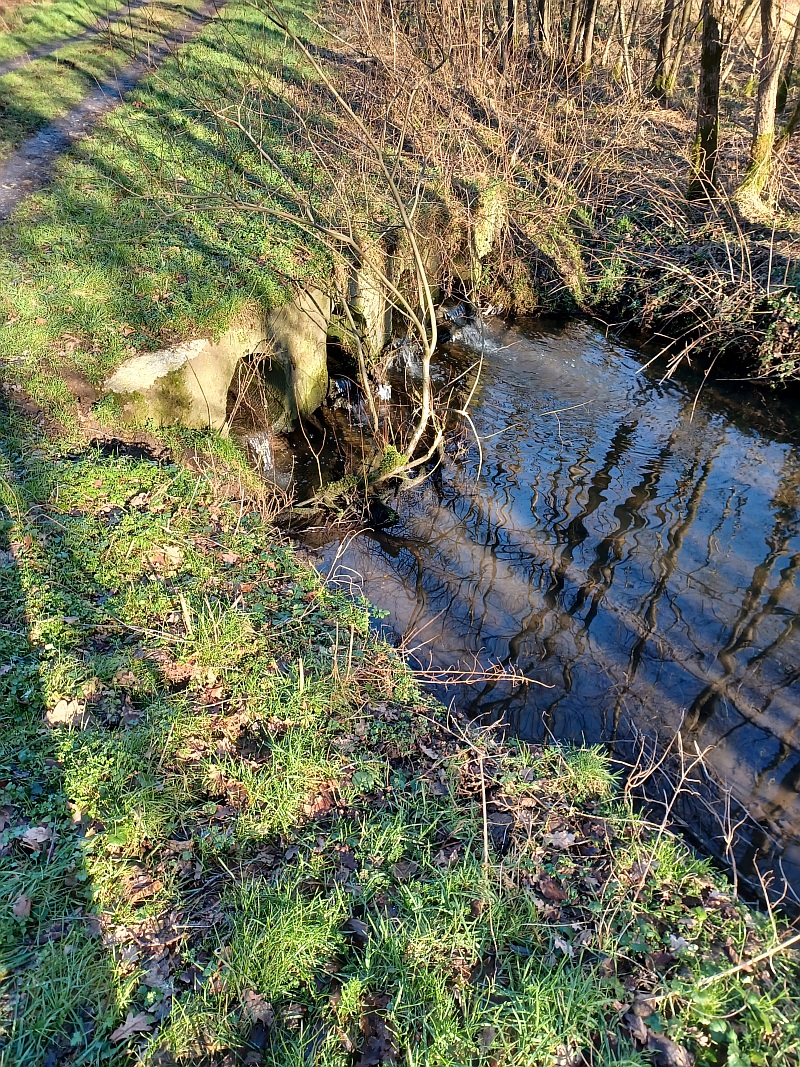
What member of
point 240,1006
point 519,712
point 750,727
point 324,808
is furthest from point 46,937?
point 750,727

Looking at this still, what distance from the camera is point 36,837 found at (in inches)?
131

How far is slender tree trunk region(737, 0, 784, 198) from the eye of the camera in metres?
9.06

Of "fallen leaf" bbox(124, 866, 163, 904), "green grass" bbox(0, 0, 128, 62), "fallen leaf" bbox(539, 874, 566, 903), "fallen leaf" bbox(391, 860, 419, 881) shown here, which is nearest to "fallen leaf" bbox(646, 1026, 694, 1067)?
"fallen leaf" bbox(539, 874, 566, 903)

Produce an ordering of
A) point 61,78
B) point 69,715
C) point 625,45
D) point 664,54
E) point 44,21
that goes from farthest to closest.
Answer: point 44,21 → point 664,54 → point 625,45 → point 61,78 → point 69,715

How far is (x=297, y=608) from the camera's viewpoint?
511cm

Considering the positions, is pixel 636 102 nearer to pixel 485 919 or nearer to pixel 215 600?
pixel 215 600

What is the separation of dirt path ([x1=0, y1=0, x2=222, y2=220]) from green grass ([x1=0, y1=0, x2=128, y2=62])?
1.32m

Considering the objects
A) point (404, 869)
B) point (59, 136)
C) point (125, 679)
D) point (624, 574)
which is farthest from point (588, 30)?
point (404, 869)

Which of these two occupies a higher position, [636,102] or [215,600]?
[636,102]

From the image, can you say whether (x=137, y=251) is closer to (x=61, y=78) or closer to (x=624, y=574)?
(x=624, y=574)

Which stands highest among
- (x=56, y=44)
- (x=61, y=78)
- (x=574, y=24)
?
(x=574, y=24)

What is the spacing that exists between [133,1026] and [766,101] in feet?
40.5

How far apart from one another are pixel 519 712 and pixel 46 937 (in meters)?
3.19

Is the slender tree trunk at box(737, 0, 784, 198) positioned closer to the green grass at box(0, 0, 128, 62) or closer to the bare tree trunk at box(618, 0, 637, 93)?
the bare tree trunk at box(618, 0, 637, 93)
